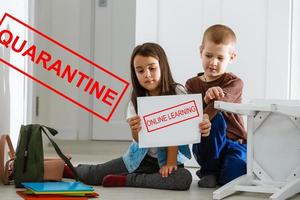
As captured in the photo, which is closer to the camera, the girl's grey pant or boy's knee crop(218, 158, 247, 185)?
the girl's grey pant

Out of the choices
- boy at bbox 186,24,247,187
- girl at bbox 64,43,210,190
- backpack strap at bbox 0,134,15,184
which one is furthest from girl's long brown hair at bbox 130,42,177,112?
backpack strap at bbox 0,134,15,184

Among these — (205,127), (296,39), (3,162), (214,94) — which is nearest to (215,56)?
(214,94)

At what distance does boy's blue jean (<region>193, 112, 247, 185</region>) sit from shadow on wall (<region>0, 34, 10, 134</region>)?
2.70 feet

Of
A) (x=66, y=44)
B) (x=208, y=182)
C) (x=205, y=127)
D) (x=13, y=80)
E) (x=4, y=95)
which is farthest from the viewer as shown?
Result: (x=66, y=44)

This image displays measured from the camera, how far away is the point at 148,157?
229cm

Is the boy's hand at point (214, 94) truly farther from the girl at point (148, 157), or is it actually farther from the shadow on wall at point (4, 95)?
the shadow on wall at point (4, 95)

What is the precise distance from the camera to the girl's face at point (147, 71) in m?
2.17

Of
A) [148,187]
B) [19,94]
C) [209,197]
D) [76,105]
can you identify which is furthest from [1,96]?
[76,105]

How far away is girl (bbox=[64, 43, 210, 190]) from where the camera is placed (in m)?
2.17

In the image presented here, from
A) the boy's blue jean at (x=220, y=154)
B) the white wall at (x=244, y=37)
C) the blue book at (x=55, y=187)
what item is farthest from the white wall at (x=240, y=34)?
the blue book at (x=55, y=187)

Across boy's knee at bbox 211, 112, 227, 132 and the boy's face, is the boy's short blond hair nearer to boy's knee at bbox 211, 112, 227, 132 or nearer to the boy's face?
the boy's face

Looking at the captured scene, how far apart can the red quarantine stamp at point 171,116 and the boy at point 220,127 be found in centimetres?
16

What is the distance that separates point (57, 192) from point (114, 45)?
8.00 ft

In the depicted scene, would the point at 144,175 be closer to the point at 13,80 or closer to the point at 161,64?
the point at 161,64
